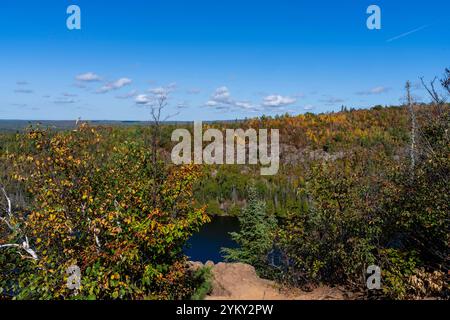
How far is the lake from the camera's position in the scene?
73688mm

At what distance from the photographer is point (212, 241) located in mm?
86312

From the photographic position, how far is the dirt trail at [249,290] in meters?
17.3

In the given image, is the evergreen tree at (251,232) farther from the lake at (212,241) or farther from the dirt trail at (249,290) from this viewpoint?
the lake at (212,241)

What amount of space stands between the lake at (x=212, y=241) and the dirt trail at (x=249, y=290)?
126 ft

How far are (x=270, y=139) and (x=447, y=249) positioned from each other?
6795 inches

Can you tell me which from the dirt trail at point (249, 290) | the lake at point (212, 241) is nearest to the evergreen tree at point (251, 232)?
the dirt trail at point (249, 290)

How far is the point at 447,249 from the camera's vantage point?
15.2 m

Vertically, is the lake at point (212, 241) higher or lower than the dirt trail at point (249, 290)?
lower

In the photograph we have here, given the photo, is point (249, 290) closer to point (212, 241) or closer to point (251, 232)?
point (251, 232)

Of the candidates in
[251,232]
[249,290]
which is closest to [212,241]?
[251,232]

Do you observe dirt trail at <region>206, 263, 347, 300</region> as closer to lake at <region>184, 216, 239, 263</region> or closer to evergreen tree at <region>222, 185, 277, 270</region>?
evergreen tree at <region>222, 185, 277, 270</region>

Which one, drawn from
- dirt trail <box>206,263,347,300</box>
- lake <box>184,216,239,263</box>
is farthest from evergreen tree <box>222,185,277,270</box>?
lake <box>184,216,239,263</box>

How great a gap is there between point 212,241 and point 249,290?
67820 millimetres
